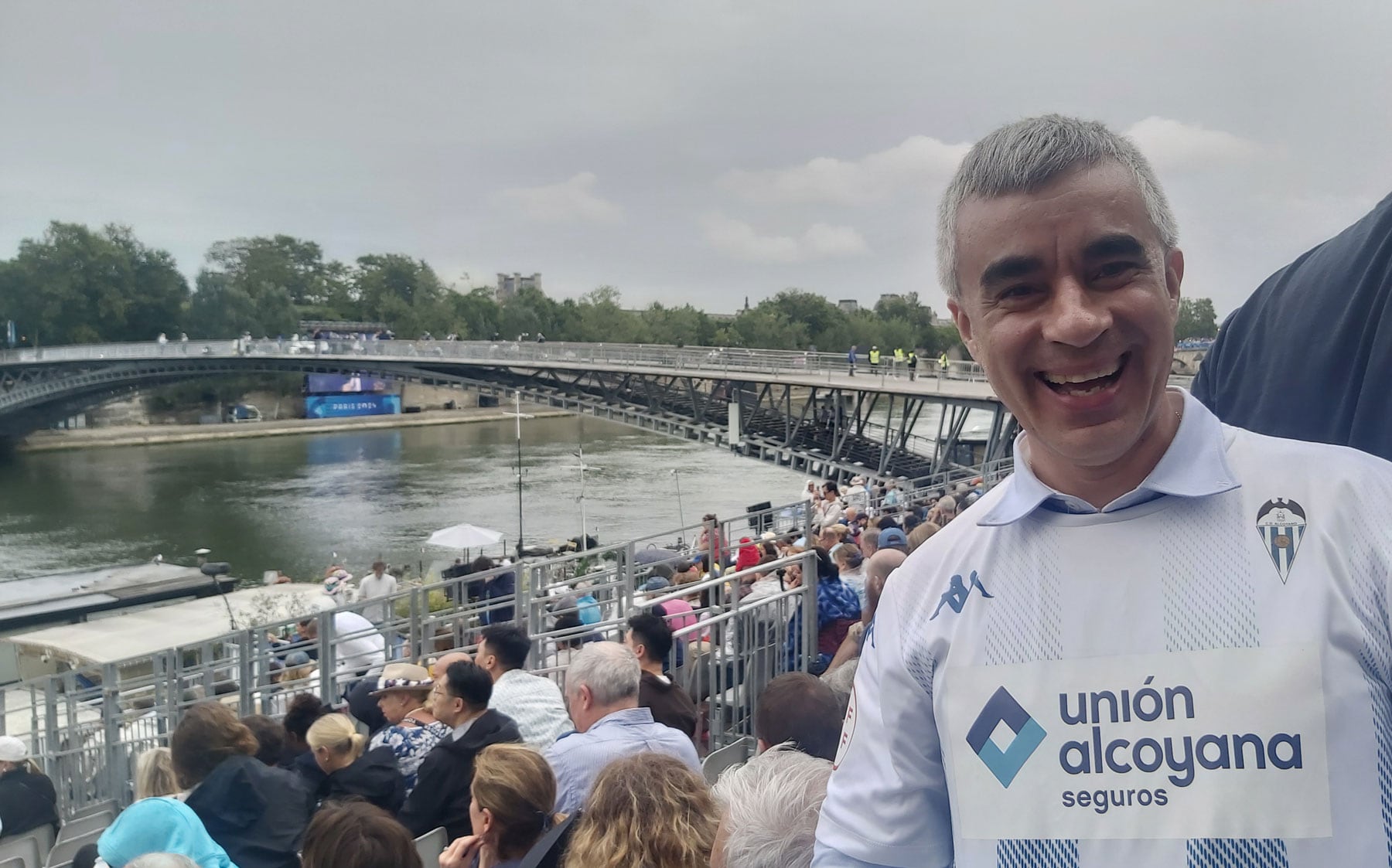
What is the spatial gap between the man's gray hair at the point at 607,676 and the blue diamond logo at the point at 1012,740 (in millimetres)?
2389

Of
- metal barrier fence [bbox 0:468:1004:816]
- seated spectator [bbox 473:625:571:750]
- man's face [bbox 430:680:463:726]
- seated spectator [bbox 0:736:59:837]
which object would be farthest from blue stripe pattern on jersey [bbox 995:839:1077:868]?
seated spectator [bbox 0:736:59:837]

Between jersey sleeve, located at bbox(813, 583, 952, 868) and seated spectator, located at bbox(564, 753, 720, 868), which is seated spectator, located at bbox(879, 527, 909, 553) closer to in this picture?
seated spectator, located at bbox(564, 753, 720, 868)

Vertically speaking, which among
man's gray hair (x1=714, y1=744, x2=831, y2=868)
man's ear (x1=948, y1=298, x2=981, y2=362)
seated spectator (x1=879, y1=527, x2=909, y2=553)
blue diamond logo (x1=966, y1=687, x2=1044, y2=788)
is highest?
man's ear (x1=948, y1=298, x2=981, y2=362)

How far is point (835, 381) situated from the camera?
29.6 m

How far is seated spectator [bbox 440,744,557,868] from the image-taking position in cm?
279

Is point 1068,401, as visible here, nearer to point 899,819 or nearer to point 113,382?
point 899,819

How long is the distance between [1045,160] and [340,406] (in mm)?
65929

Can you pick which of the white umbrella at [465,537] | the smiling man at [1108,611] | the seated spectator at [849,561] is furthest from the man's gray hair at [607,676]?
the white umbrella at [465,537]

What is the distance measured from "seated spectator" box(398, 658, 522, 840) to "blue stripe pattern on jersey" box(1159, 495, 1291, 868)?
107 inches

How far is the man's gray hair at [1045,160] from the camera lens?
3.72 ft

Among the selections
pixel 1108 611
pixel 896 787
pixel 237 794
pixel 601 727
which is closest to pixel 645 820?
pixel 601 727

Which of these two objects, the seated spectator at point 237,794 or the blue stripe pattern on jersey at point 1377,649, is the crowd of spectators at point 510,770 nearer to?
the seated spectator at point 237,794

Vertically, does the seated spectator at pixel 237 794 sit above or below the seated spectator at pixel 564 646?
above

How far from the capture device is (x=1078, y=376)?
3.71 ft
